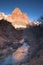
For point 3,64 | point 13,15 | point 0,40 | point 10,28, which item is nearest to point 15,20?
point 13,15

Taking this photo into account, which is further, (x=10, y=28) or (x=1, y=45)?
(x=10, y=28)

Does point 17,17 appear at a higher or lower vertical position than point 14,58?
higher

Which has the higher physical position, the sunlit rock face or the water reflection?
the sunlit rock face

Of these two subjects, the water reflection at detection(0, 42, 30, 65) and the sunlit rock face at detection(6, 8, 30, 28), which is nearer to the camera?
the water reflection at detection(0, 42, 30, 65)

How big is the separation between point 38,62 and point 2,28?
136ft

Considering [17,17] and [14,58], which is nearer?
[14,58]

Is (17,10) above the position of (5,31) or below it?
above

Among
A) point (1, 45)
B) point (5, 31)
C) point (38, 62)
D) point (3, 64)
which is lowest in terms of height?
point (38, 62)

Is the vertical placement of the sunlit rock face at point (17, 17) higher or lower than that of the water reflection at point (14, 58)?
higher

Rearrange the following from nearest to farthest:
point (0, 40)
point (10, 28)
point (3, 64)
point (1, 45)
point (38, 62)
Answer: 1. point (38, 62)
2. point (3, 64)
3. point (1, 45)
4. point (0, 40)
5. point (10, 28)

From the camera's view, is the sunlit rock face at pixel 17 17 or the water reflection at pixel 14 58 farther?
the sunlit rock face at pixel 17 17

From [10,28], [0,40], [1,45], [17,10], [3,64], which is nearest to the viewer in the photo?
[3,64]

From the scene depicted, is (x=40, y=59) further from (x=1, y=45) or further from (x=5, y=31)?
(x=5, y=31)

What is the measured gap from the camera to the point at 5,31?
61.2 meters
